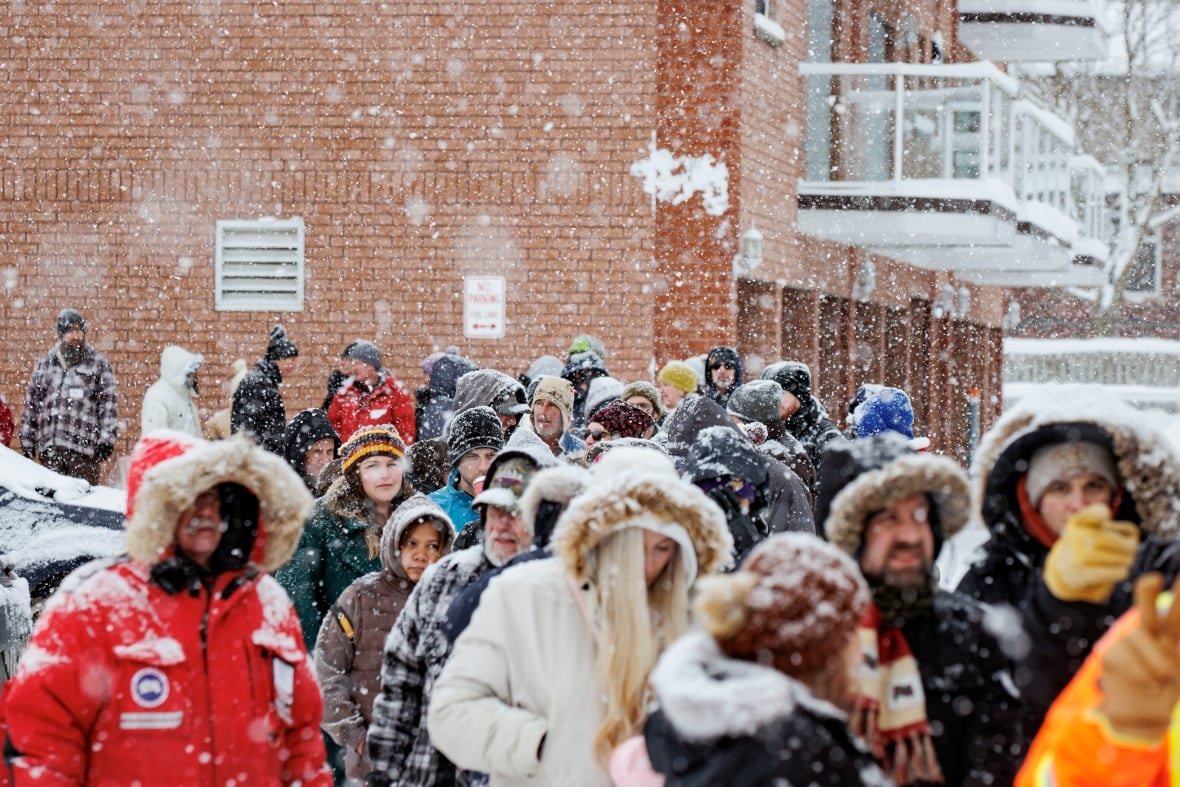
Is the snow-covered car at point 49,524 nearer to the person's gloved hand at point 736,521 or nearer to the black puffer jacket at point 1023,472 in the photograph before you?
the person's gloved hand at point 736,521

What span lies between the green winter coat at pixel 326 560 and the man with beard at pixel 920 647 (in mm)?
3658

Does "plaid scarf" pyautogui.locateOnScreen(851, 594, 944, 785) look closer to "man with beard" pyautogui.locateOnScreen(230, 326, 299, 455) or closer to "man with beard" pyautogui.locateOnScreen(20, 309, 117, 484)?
"man with beard" pyautogui.locateOnScreen(230, 326, 299, 455)

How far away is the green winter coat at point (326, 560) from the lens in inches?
285

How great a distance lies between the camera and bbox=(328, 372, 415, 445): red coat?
1195 cm

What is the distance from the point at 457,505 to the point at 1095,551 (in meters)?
4.28

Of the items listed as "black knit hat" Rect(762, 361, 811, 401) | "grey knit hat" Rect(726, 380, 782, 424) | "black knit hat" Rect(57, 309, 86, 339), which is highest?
"black knit hat" Rect(57, 309, 86, 339)

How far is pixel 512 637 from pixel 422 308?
42.6 feet

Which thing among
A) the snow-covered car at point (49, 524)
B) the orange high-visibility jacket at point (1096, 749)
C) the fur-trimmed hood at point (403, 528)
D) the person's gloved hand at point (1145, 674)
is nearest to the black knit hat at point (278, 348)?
the snow-covered car at point (49, 524)

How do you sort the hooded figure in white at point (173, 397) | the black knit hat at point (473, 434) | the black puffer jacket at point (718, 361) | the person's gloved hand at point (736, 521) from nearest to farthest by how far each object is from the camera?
1. the person's gloved hand at point (736, 521)
2. the black knit hat at point (473, 434)
3. the black puffer jacket at point (718, 361)
4. the hooded figure in white at point (173, 397)

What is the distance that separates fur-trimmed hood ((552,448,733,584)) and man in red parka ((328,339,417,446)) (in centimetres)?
760

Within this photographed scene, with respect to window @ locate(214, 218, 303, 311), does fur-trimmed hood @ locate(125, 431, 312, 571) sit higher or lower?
lower

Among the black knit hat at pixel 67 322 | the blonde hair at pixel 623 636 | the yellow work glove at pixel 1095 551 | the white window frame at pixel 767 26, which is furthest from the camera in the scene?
the white window frame at pixel 767 26

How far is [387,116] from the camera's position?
17047 mm

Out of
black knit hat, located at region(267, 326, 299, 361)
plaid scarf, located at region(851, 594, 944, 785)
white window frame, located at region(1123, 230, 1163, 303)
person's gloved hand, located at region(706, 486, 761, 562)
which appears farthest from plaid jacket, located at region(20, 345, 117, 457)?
white window frame, located at region(1123, 230, 1163, 303)
